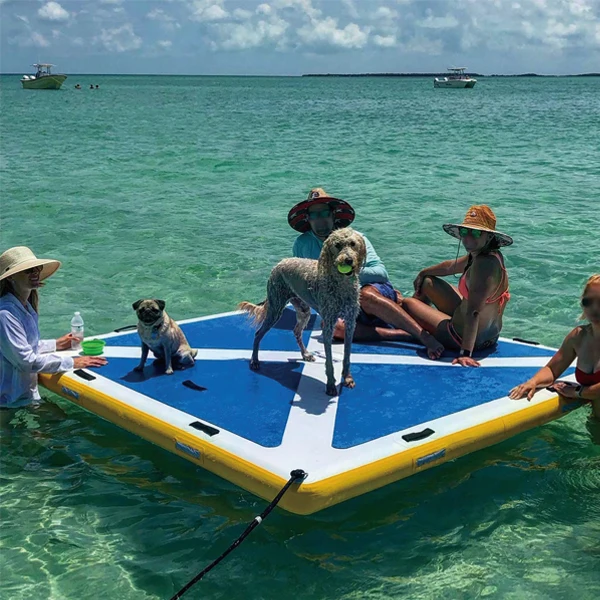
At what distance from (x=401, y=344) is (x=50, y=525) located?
3397 mm

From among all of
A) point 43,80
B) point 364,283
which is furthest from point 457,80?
point 364,283

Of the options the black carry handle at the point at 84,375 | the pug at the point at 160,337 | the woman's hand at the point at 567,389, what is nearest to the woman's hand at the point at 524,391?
the woman's hand at the point at 567,389

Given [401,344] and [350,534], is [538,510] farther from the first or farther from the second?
[401,344]

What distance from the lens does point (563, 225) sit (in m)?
15.5

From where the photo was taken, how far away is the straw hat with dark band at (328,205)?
6820 millimetres

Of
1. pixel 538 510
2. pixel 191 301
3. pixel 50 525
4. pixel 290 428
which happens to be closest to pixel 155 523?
pixel 50 525

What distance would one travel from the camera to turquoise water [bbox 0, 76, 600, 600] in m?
4.61

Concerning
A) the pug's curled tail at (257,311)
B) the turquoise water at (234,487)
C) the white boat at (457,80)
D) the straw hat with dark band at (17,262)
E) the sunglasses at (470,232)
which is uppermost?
the white boat at (457,80)

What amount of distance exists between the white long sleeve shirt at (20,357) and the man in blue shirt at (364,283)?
2.41m

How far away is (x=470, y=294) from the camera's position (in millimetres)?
6227

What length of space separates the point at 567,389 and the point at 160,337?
3183 mm

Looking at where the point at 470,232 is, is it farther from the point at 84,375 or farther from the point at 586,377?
the point at 84,375

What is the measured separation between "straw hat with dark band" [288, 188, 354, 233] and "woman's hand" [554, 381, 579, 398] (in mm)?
2314

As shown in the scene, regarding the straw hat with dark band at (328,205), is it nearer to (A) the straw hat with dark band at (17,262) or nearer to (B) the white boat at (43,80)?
(A) the straw hat with dark band at (17,262)
